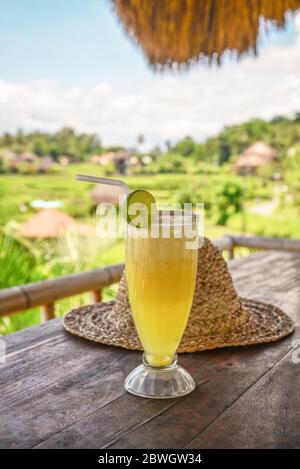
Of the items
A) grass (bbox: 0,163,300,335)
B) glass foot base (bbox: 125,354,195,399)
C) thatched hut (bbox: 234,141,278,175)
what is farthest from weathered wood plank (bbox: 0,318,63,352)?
thatched hut (bbox: 234,141,278,175)

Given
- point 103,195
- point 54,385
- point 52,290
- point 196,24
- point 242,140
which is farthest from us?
point 103,195

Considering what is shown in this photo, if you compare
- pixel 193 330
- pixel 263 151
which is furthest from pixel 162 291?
pixel 263 151

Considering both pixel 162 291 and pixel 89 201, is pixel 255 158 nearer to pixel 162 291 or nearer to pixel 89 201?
pixel 89 201

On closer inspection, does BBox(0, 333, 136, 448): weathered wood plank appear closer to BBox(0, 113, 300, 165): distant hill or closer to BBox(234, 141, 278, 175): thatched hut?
BBox(0, 113, 300, 165): distant hill

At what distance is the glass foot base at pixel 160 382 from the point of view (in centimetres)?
63

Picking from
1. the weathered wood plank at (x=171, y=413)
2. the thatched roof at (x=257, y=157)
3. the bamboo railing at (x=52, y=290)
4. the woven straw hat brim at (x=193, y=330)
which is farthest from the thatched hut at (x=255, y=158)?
the weathered wood plank at (x=171, y=413)

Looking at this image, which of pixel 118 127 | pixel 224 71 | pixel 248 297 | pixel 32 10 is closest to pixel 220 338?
pixel 248 297

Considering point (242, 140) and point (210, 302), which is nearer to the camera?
point (210, 302)

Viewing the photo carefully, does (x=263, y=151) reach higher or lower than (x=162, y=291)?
higher

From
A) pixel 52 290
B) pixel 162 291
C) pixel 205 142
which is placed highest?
pixel 205 142

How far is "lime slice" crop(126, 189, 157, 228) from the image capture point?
64 cm

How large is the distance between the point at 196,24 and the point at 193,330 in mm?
1758

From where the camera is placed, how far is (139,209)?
64 centimetres

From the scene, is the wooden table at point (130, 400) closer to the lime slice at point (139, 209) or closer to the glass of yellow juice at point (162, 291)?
the glass of yellow juice at point (162, 291)
